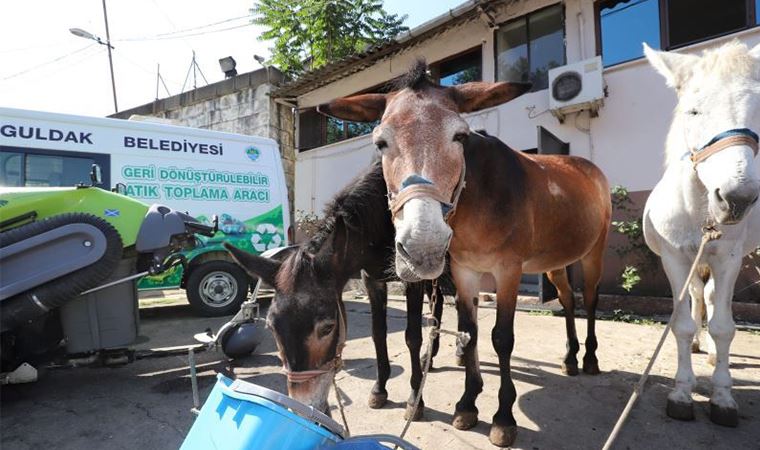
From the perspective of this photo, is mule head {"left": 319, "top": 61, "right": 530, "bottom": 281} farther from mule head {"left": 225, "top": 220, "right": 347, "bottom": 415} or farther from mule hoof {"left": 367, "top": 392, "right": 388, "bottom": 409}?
mule hoof {"left": 367, "top": 392, "right": 388, "bottom": 409}

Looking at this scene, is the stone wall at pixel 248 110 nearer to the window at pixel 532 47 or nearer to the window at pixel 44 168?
the window at pixel 44 168

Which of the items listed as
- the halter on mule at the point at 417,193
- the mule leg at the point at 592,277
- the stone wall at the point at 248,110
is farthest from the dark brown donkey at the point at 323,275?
the stone wall at the point at 248,110

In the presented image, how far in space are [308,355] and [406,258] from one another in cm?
63

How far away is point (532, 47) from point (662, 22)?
2.02 m

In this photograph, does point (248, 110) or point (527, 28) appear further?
point (248, 110)

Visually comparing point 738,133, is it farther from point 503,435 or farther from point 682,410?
point 503,435

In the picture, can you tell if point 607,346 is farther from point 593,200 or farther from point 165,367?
point 165,367

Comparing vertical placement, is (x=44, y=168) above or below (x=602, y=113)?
below

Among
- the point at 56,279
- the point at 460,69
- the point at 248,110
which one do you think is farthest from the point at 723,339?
the point at 248,110

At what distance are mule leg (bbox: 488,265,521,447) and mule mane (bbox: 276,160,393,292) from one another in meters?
0.78

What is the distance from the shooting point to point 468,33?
7.98 m

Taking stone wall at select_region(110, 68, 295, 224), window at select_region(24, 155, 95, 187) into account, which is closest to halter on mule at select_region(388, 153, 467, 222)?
window at select_region(24, 155, 95, 187)

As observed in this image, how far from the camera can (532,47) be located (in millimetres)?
7246

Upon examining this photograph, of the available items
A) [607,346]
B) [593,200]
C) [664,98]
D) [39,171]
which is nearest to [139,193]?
[39,171]
